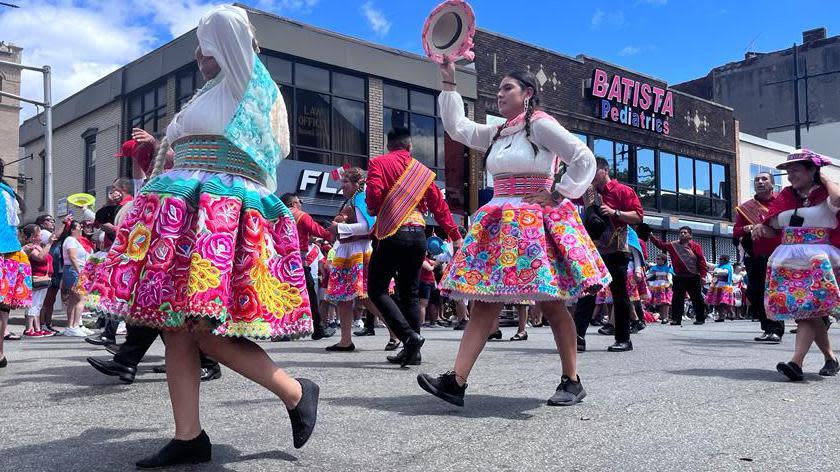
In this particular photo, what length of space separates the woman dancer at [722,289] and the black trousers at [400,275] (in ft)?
54.4

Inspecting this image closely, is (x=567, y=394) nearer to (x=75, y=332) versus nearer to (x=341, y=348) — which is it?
(x=341, y=348)

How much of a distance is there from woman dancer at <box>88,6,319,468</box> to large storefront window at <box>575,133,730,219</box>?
84.9 feet

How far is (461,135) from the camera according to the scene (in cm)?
443

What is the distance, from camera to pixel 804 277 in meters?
5.43

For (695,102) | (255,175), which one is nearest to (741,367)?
(255,175)

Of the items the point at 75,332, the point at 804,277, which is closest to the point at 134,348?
the point at 804,277

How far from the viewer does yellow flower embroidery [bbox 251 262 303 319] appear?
2.77m

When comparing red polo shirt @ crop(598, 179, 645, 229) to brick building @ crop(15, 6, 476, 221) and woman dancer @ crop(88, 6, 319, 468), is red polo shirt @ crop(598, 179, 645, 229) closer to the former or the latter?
woman dancer @ crop(88, 6, 319, 468)

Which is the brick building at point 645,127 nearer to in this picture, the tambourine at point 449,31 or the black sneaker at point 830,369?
the black sneaker at point 830,369

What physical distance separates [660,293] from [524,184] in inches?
576

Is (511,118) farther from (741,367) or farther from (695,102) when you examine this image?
(695,102)

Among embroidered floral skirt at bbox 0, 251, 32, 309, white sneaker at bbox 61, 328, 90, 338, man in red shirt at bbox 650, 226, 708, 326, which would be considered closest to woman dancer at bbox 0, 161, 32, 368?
embroidered floral skirt at bbox 0, 251, 32, 309

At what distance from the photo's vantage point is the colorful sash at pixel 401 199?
605cm

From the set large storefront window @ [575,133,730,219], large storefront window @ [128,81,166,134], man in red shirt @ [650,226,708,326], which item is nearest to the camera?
man in red shirt @ [650,226,708,326]
